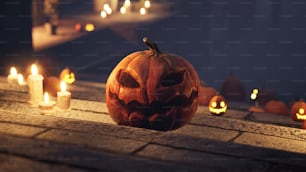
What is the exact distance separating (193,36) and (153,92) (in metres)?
11.8

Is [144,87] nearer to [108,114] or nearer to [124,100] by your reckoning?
[124,100]

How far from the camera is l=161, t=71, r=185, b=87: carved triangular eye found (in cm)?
396

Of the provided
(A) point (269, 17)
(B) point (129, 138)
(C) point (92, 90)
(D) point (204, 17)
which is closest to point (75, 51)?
(D) point (204, 17)

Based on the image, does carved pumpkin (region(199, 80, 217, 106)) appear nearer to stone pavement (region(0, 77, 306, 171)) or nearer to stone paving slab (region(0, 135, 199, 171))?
stone pavement (region(0, 77, 306, 171))

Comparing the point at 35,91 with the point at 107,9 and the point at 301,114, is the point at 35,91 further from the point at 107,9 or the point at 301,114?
the point at 107,9

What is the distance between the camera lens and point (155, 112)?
13.0 feet

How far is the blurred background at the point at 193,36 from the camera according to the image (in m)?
12.3

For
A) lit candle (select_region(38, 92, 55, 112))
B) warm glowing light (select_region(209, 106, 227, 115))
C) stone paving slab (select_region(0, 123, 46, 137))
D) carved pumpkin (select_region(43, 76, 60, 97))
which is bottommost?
warm glowing light (select_region(209, 106, 227, 115))

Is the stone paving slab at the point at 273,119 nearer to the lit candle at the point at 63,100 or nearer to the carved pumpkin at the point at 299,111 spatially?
the carved pumpkin at the point at 299,111

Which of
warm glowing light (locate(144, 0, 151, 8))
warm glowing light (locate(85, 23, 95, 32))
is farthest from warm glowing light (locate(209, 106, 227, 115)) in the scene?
warm glowing light (locate(144, 0, 151, 8))

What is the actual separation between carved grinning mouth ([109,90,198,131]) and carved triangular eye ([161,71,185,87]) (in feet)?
0.44

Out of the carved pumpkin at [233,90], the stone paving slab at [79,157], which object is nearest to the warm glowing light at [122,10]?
the carved pumpkin at [233,90]

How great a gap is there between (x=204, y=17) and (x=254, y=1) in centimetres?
273

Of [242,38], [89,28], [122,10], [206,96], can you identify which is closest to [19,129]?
[206,96]
